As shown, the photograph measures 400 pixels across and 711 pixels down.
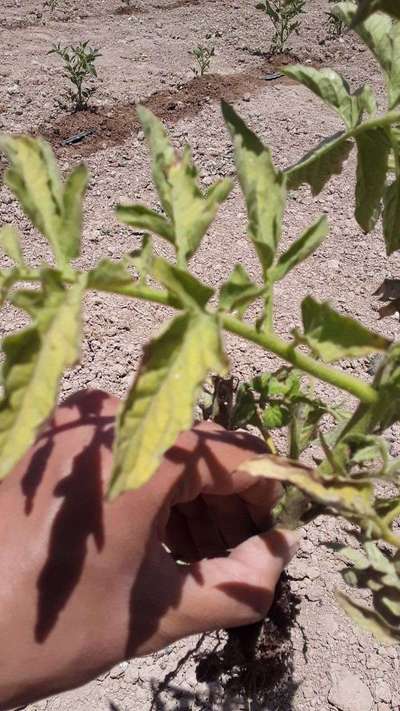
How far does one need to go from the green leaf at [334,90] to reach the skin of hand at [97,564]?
50cm

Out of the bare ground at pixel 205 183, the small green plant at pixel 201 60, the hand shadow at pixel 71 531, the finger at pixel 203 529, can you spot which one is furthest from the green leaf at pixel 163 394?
the small green plant at pixel 201 60

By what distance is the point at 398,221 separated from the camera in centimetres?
107

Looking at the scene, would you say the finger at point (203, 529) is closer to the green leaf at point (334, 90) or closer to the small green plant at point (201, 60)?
the green leaf at point (334, 90)

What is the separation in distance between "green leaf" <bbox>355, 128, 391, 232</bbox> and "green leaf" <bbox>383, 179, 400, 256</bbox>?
0.6 inches

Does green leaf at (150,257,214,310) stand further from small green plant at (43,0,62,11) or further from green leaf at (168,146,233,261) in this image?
small green plant at (43,0,62,11)

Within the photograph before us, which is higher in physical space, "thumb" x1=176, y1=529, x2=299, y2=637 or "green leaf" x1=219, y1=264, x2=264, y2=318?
"green leaf" x1=219, y1=264, x2=264, y2=318

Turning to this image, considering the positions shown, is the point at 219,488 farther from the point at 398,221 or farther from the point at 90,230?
the point at 90,230

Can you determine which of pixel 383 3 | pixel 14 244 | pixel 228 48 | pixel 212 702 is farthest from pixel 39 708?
pixel 228 48

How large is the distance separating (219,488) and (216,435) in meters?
0.10

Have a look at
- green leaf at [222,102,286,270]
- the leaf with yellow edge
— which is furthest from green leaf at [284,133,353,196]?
the leaf with yellow edge

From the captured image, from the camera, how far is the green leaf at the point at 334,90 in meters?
1.03

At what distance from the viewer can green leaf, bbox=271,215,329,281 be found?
2.78 ft

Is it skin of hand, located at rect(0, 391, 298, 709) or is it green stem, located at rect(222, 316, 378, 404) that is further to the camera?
skin of hand, located at rect(0, 391, 298, 709)

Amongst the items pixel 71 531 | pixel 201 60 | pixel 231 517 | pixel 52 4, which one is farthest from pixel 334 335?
pixel 52 4
